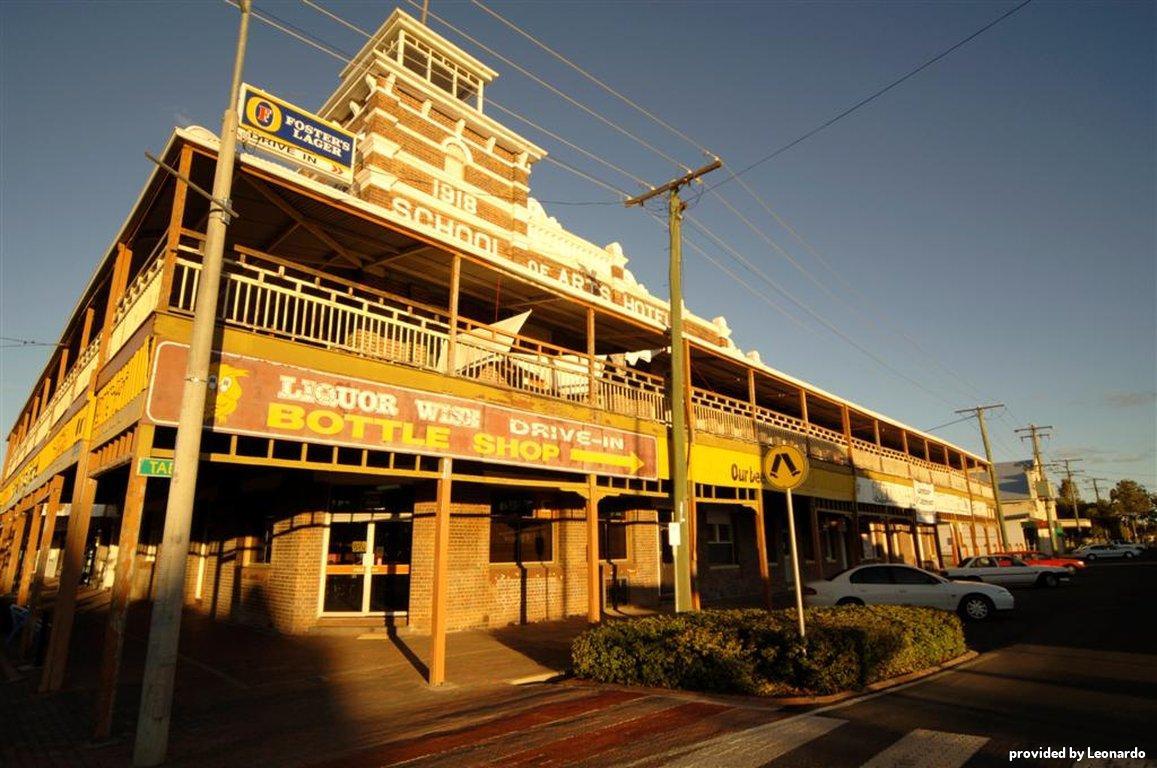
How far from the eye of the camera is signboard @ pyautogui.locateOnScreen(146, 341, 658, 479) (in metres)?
8.17

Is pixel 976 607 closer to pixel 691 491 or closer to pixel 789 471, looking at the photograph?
pixel 691 491

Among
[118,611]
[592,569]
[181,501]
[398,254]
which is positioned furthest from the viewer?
[592,569]

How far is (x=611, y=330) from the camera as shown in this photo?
17.7 metres

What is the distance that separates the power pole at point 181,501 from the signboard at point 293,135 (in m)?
2.18

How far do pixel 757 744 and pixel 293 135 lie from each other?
1131 centimetres

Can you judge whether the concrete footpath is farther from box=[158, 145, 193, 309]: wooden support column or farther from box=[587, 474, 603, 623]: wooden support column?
box=[158, 145, 193, 309]: wooden support column

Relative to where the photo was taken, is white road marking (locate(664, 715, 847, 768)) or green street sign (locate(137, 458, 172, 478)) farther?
green street sign (locate(137, 458, 172, 478))

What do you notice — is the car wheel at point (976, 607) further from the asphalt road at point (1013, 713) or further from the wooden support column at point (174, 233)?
the wooden support column at point (174, 233)

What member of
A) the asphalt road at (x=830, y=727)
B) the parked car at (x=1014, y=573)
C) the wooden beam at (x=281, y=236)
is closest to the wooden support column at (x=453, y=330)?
the wooden beam at (x=281, y=236)

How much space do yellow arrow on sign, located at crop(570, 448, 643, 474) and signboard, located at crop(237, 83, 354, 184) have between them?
6.96 m

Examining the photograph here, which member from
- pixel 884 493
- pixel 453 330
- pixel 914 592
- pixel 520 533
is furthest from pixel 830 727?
pixel 884 493

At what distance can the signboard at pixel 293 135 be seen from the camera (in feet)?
33.5

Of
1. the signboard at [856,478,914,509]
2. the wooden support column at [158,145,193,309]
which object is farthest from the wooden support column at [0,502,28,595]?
the signboard at [856,478,914,509]

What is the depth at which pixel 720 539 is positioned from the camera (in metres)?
23.7
